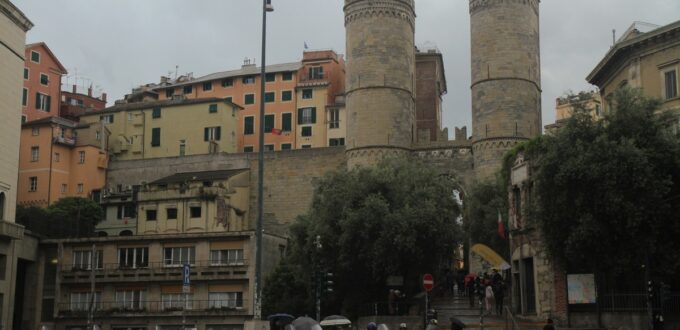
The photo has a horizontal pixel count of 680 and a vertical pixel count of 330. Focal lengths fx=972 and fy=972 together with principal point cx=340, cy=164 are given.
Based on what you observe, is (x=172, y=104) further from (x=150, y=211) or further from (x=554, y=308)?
(x=554, y=308)

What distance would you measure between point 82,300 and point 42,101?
3174 cm

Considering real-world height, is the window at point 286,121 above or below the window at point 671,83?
above

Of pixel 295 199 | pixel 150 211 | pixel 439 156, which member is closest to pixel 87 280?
pixel 150 211

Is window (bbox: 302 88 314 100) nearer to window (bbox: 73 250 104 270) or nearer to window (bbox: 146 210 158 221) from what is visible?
window (bbox: 146 210 158 221)

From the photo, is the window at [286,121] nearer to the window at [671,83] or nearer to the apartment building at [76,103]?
the apartment building at [76,103]

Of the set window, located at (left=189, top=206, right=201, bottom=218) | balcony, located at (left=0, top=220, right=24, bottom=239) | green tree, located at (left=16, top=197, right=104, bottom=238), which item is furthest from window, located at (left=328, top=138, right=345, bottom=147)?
balcony, located at (left=0, top=220, right=24, bottom=239)

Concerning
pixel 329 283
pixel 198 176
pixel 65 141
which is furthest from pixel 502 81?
pixel 65 141

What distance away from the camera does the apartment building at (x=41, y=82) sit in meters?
79.9

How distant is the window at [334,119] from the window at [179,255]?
29.4 metres

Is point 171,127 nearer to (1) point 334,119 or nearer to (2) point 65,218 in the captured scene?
(1) point 334,119

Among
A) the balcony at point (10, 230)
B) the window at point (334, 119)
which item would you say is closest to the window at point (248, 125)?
the window at point (334, 119)

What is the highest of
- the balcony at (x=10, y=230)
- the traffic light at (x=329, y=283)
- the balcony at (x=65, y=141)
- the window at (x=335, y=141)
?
the window at (x=335, y=141)

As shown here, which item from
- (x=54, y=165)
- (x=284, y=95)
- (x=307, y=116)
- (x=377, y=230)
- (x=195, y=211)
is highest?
(x=284, y=95)

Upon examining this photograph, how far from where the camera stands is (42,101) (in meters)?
81.7
